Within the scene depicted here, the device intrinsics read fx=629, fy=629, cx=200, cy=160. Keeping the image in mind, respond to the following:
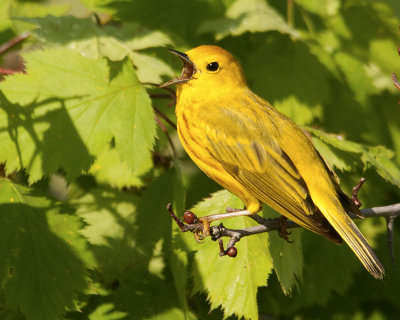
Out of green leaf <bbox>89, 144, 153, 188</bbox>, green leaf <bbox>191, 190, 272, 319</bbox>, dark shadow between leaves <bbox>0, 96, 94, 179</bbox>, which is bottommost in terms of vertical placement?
green leaf <bbox>191, 190, 272, 319</bbox>

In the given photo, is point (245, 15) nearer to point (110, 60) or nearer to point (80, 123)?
point (110, 60)

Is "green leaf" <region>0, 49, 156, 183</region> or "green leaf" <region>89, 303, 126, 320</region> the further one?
"green leaf" <region>89, 303, 126, 320</region>

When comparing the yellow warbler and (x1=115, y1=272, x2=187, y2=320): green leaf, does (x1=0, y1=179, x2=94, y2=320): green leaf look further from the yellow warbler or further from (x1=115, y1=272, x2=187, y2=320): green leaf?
the yellow warbler

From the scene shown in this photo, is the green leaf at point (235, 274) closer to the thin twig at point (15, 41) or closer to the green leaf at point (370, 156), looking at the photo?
the green leaf at point (370, 156)

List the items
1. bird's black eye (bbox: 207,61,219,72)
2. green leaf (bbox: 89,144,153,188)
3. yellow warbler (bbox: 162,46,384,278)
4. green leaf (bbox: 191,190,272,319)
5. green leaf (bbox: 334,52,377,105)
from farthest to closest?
→ 1. green leaf (bbox: 334,52,377,105)
2. green leaf (bbox: 89,144,153,188)
3. bird's black eye (bbox: 207,61,219,72)
4. green leaf (bbox: 191,190,272,319)
5. yellow warbler (bbox: 162,46,384,278)

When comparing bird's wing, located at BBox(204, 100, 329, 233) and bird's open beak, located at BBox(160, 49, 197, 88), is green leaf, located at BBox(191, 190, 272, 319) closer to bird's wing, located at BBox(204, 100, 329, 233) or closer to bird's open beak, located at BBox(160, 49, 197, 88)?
bird's wing, located at BBox(204, 100, 329, 233)

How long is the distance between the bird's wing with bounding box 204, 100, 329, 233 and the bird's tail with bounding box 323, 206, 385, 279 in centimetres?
10

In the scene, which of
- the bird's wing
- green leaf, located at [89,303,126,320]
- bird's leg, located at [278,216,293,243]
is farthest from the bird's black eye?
green leaf, located at [89,303,126,320]

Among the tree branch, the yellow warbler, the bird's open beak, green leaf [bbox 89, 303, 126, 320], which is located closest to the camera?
the tree branch

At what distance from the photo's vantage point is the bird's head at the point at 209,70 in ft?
10.2

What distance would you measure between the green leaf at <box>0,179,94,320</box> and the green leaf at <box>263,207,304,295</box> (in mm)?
793

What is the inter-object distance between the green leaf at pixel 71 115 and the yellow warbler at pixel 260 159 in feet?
0.78

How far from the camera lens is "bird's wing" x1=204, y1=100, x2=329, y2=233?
2.68m

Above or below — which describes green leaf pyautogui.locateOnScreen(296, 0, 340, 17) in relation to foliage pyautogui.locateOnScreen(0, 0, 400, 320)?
above
